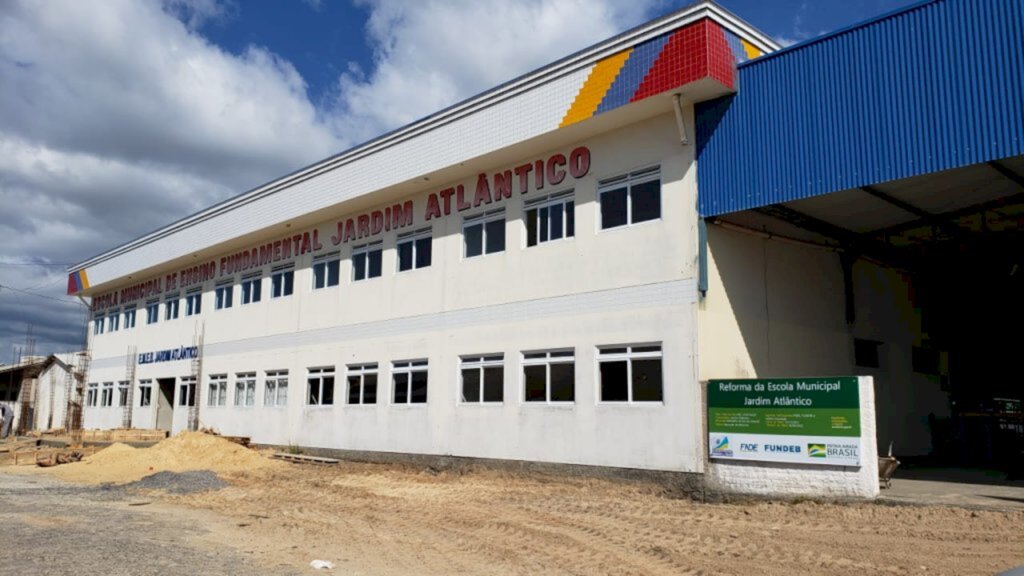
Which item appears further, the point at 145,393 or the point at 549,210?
the point at 145,393

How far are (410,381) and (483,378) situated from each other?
304 cm

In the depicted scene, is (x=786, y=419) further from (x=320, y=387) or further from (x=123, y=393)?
(x=123, y=393)

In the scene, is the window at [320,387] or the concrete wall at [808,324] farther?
the window at [320,387]

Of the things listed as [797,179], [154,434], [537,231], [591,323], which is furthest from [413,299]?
[154,434]

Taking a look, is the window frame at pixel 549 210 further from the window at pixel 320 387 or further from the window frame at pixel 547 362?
the window at pixel 320 387

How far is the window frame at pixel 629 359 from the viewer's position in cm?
1521

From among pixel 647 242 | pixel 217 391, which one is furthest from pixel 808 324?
pixel 217 391

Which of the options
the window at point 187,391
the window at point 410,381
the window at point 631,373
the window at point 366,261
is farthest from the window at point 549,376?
the window at point 187,391

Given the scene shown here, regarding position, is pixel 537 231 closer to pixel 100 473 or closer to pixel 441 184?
pixel 441 184

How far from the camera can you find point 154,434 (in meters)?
29.5

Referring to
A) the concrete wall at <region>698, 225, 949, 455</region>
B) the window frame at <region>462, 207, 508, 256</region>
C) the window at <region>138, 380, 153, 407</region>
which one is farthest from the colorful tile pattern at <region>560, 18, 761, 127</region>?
the window at <region>138, 380, 153, 407</region>

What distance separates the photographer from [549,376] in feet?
57.1

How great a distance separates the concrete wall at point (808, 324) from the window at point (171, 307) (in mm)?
25633

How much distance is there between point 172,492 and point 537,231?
9.96 meters
